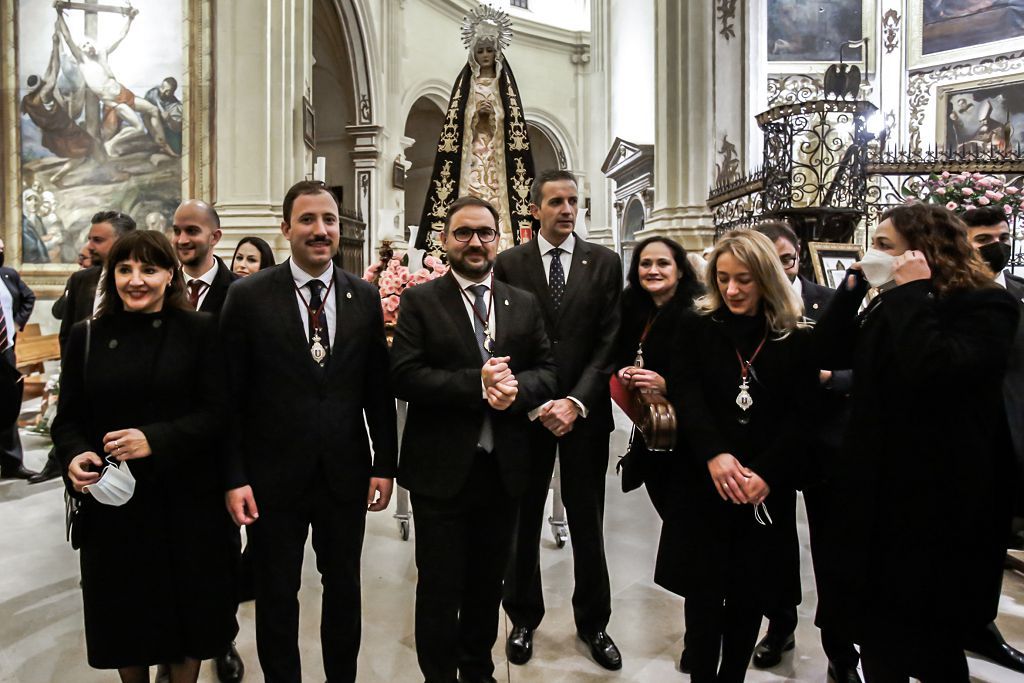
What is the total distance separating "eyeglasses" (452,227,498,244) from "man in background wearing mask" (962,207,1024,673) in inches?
69.9

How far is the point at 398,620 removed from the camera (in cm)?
317

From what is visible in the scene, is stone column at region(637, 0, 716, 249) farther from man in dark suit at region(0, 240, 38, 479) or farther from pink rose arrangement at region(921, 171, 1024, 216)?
man in dark suit at region(0, 240, 38, 479)

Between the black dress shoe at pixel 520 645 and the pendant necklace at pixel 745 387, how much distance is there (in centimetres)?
130

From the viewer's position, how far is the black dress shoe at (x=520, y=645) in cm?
279

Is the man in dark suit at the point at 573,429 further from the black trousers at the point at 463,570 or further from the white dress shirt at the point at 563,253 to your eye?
the black trousers at the point at 463,570

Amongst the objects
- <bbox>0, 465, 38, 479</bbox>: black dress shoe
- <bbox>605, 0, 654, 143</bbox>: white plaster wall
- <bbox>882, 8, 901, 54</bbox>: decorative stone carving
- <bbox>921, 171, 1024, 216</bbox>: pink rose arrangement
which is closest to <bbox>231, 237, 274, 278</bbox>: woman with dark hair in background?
<bbox>0, 465, 38, 479</bbox>: black dress shoe

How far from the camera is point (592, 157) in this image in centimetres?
2214

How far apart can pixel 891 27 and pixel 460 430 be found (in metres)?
15.1

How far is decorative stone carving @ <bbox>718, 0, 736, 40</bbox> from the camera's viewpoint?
A: 9.20 meters

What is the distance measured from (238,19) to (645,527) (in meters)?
8.33

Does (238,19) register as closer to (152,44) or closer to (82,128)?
(152,44)

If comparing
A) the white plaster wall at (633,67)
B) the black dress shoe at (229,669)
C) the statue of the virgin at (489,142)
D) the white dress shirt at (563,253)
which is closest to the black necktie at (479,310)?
the white dress shirt at (563,253)

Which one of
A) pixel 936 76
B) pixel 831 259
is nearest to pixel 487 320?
pixel 831 259

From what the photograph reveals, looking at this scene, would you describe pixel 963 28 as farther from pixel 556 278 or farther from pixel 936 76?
pixel 556 278
